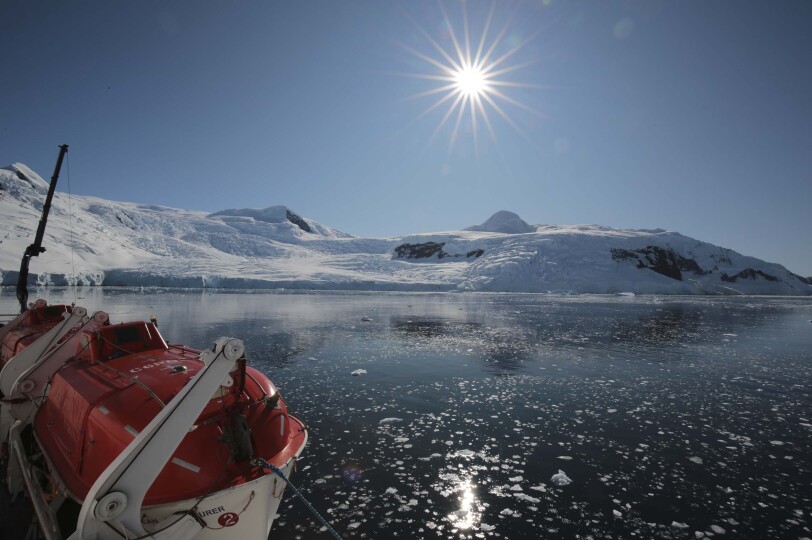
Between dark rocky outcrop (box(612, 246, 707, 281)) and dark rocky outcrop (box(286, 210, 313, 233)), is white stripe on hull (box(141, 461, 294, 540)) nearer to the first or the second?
dark rocky outcrop (box(612, 246, 707, 281))

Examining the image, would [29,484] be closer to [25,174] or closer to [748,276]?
[748,276]

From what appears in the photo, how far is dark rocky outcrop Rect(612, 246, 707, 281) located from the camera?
3366 inches

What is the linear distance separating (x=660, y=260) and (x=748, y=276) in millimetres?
25023

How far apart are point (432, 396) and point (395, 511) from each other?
209 inches

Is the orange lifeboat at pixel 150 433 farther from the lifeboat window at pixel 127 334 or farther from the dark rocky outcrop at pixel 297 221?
the dark rocky outcrop at pixel 297 221

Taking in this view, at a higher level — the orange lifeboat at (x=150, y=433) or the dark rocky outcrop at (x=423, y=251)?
the dark rocky outcrop at (x=423, y=251)

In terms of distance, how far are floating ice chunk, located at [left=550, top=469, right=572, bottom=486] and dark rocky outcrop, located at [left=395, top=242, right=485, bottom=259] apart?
292 ft

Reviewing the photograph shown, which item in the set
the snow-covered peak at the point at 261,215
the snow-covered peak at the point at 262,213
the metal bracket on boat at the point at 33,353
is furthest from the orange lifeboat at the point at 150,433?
the snow-covered peak at the point at 262,213

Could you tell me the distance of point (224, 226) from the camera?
11425 centimetres

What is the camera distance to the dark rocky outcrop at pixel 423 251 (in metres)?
97.0

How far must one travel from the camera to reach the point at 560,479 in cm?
633

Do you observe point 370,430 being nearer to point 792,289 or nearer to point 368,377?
point 368,377

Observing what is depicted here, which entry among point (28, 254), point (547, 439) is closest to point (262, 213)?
point (28, 254)

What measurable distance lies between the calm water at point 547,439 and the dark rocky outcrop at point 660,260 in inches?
2933
